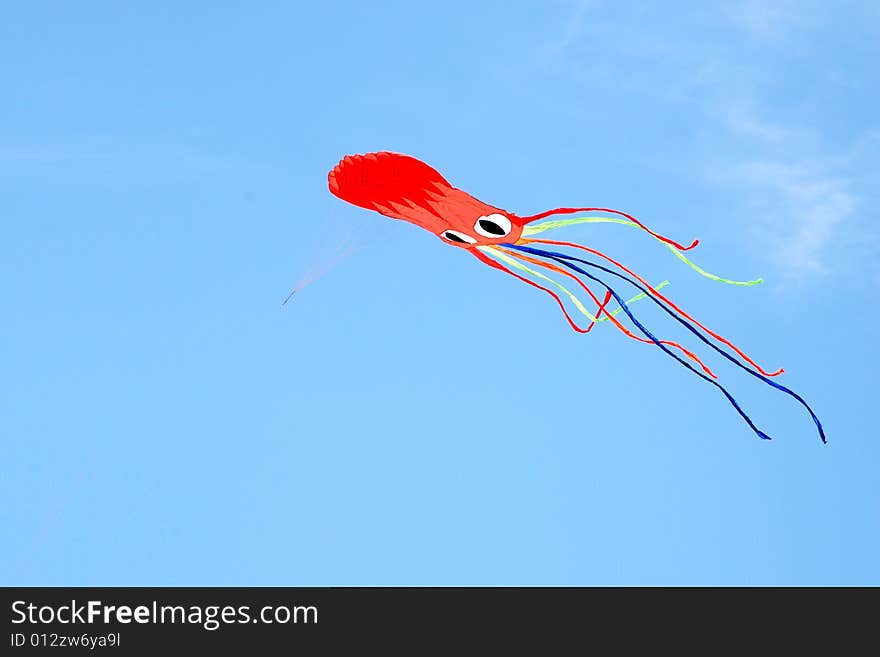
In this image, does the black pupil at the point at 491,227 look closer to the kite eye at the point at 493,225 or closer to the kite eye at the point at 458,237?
the kite eye at the point at 493,225

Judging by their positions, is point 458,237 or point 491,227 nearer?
point 491,227

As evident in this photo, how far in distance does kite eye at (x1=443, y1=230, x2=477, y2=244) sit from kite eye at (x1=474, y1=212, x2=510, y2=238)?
0.29 meters

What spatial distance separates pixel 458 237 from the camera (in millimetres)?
21797

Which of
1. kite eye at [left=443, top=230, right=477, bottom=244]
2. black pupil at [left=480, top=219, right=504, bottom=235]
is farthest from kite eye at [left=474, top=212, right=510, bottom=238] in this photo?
kite eye at [left=443, top=230, right=477, bottom=244]

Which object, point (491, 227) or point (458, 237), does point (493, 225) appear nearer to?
point (491, 227)

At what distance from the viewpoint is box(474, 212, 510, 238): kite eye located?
2125 cm

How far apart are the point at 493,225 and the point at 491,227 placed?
7 centimetres

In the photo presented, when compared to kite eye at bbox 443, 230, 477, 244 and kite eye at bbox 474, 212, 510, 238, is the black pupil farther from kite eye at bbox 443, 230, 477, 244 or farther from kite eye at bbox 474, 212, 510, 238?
kite eye at bbox 443, 230, 477, 244

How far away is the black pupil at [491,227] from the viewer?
21312 millimetres

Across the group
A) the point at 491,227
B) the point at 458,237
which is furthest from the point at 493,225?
the point at 458,237

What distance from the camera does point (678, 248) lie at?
20078mm

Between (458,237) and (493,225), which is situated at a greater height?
(458,237)
